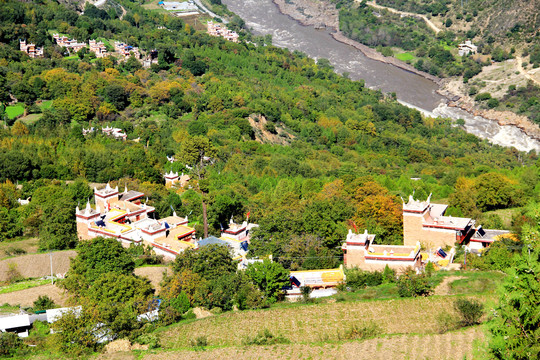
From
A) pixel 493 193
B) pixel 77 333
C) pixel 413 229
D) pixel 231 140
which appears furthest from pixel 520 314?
pixel 231 140

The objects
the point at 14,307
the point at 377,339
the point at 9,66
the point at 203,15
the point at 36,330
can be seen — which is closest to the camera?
the point at 377,339

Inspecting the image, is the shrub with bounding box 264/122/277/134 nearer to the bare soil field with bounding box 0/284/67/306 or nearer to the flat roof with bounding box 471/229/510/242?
the flat roof with bounding box 471/229/510/242

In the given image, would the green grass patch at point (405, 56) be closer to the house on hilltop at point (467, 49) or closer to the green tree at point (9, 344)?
the house on hilltop at point (467, 49)

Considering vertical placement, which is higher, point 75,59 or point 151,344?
point 151,344

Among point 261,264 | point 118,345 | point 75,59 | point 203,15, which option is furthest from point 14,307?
point 203,15

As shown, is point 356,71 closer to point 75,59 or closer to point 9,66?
point 75,59

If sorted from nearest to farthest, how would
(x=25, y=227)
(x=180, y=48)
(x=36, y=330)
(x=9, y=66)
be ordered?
(x=36, y=330)
(x=25, y=227)
(x=9, y=66)
(x=180, y=48)
